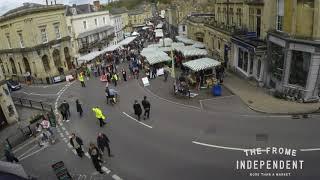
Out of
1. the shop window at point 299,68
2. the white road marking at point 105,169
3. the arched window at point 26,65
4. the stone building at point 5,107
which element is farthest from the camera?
the arched window at point 26,65

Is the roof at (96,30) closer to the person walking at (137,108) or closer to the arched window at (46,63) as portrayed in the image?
the arched window at (46,63)

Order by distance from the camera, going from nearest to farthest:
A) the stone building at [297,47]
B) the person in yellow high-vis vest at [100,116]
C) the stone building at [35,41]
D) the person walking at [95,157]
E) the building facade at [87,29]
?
the person walking at [95,157], the stone building at [297,47], the person in yellow high-vis vest at [100,116], the stone building at [35,41], the building facade at [87,29]

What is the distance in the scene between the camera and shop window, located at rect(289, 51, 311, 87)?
1822 cm

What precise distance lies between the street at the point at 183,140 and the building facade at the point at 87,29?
30.3 meters

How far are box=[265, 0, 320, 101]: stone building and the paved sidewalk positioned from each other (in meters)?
0.96

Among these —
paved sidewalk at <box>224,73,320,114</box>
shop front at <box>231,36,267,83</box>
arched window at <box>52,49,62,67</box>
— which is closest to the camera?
paved sidewalk at <box>224,73,320,114</box>

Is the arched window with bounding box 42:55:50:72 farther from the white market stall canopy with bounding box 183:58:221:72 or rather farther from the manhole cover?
the manhole cover

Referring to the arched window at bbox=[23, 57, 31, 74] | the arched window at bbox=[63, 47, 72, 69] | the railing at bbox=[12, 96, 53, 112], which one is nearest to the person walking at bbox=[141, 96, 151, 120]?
the railing at bbox=[12, 96, 53, 112]

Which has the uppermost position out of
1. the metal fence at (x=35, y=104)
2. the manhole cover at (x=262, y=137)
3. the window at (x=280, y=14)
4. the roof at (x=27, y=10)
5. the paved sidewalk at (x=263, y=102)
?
the roof at (x=27, y=10)

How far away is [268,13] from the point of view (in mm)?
21828

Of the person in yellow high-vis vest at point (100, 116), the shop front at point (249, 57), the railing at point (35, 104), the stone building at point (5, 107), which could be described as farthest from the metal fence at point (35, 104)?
the shop front at point (249, 57)

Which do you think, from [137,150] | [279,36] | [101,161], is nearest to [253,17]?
[279,36]

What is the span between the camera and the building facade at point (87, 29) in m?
48.8

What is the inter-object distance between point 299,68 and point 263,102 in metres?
3.26
